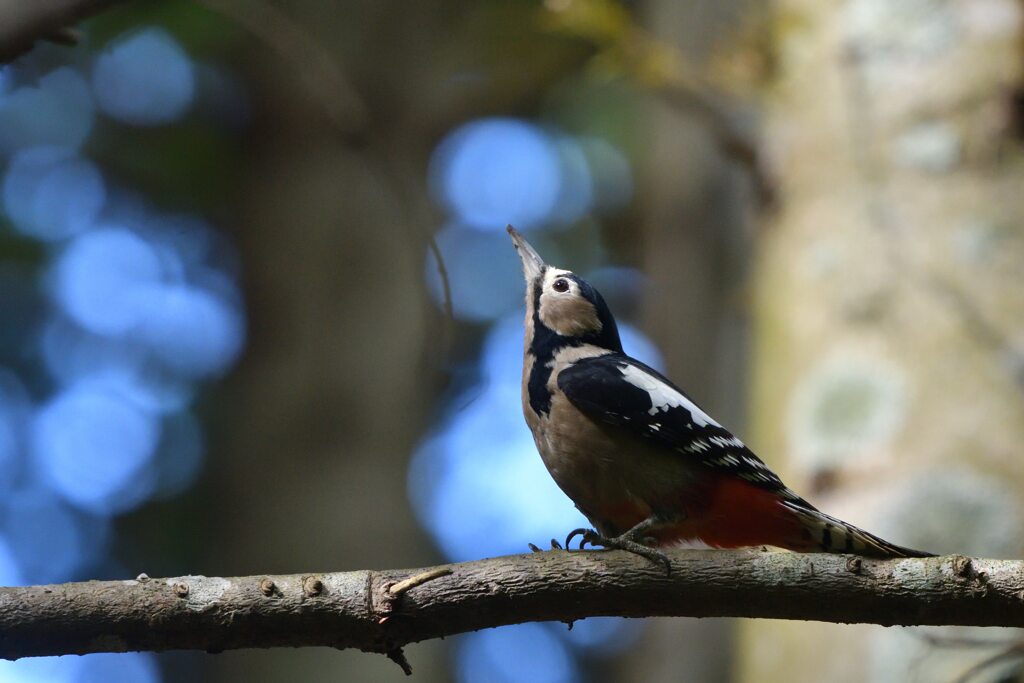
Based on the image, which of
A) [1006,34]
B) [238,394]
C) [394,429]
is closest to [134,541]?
[238,394]

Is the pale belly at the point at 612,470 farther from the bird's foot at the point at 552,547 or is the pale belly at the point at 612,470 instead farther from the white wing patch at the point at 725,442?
the bird's foot at the point at 552,547

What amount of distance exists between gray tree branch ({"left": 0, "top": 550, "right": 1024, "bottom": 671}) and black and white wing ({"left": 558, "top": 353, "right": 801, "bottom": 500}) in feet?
2.77

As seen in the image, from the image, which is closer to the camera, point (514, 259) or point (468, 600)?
point (468, 600)

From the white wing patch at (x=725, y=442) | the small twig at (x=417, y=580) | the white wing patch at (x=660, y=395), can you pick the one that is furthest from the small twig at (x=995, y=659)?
the small twig at (x=417, y=580)

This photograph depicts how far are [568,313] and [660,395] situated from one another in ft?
2.13

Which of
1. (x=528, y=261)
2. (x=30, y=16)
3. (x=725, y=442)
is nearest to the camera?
(x=30, y=16)

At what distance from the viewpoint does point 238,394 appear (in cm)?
883

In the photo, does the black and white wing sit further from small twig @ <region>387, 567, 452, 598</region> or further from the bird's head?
small twig @ <region>387, 567, 452, 598</region>

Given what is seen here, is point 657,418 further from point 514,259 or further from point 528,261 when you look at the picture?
point 514,259

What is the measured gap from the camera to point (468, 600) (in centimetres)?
275

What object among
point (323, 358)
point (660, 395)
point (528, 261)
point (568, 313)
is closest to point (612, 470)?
point (660, 395)

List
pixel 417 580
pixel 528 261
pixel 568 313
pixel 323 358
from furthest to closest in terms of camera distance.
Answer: pixel 323 358 < pixel 528 261 < pixel 568 313 < pixel 417 580

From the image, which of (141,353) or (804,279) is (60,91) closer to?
(141,353)

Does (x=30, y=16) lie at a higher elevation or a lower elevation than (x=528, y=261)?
lower
